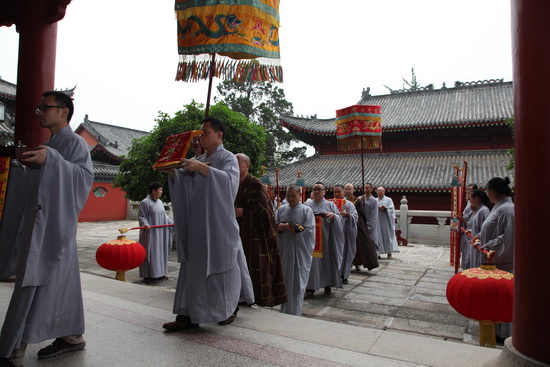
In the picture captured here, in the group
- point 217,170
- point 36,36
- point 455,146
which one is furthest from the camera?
point 455,146

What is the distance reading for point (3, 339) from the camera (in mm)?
2033

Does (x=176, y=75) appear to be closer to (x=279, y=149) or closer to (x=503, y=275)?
(x=503, y=275)

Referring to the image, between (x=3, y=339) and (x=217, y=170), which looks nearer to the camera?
(x=3, y=339)

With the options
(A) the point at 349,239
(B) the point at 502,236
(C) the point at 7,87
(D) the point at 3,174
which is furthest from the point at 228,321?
(C) the point at 7,87

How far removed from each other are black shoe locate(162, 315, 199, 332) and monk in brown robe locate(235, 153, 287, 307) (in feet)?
2.68

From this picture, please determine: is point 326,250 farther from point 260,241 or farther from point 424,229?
point 424,229

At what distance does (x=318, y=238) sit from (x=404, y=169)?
11.8 metres

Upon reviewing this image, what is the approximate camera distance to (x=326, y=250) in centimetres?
571

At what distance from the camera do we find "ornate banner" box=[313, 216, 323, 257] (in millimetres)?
5410

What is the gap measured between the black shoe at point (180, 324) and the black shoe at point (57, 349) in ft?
1.92

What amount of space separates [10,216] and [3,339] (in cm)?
71

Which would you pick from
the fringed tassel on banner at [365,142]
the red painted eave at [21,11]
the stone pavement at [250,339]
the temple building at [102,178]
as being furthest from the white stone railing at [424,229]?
the temple building at [102,178]

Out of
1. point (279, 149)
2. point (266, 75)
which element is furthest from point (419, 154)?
point (279, 149)

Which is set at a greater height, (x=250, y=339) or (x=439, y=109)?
(x=439, y=109)
